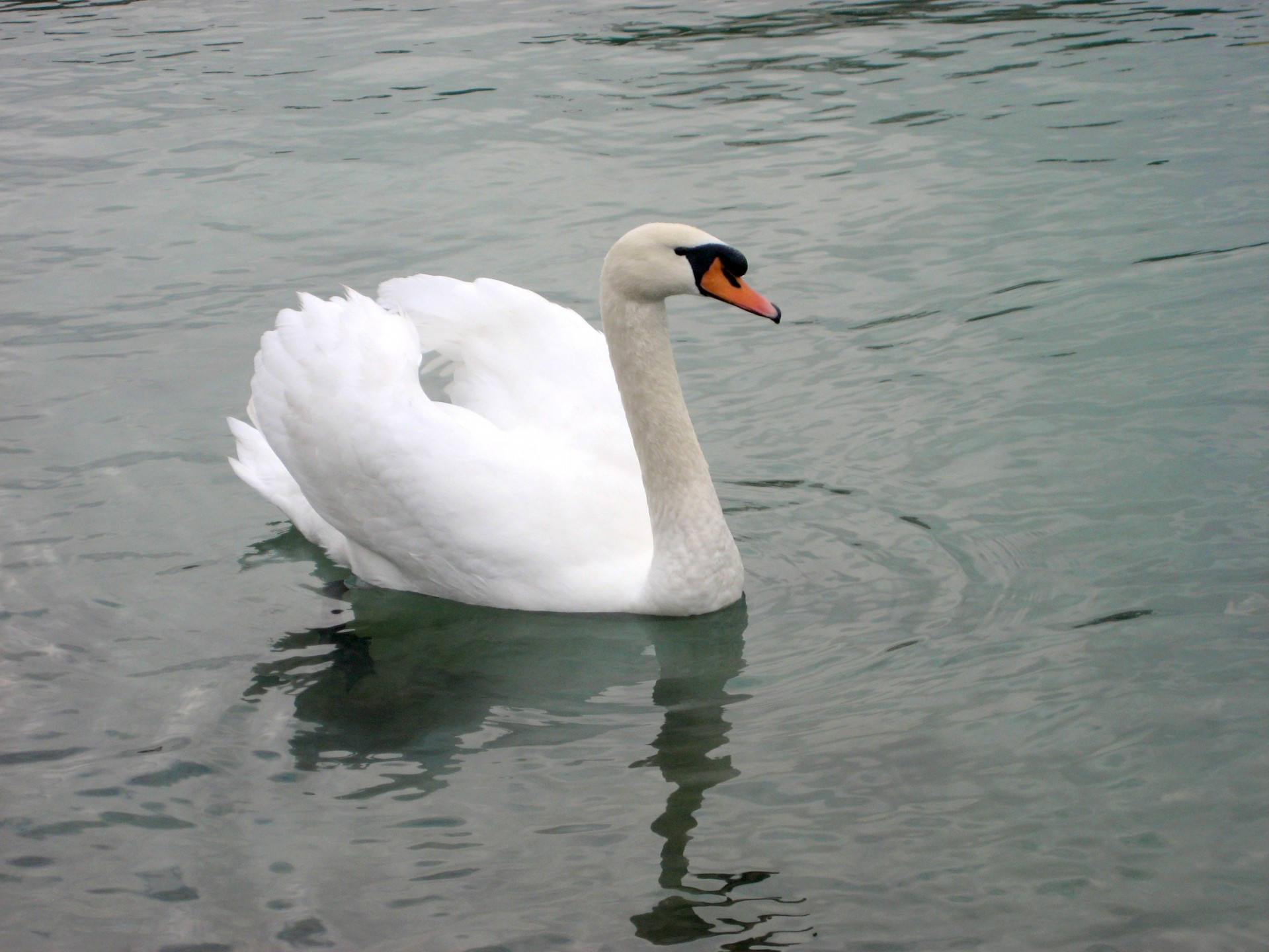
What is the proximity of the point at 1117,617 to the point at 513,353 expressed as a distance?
8.30 ft

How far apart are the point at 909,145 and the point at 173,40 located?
904cm

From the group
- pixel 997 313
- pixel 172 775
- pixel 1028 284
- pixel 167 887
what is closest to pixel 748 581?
pixel 172 775

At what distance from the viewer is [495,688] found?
5074 millimetres

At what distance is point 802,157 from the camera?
35.0 feet

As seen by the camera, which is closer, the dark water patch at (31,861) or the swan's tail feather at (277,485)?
the dark water patch at (31,861)

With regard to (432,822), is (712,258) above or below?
above

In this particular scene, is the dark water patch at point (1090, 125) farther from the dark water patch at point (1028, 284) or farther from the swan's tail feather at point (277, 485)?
the swan's tail feather at point (277, 485)

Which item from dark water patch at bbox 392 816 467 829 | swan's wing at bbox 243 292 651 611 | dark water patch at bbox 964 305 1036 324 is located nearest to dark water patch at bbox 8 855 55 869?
dark water patch at bbox 392 816 467 829

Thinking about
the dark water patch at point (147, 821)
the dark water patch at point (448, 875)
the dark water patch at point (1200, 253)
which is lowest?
the dark water patch at point (448, 875)

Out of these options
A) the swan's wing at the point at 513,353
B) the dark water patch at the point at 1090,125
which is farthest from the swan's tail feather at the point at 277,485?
the dark water patch at the point at 1090,125

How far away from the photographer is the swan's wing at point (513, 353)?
600cm

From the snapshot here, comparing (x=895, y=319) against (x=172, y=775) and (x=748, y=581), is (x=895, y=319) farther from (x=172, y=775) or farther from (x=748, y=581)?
(x=172, y=775)

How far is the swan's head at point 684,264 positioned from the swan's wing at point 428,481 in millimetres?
836

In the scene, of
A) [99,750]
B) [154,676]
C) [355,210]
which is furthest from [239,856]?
[355,210]
